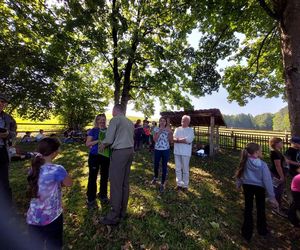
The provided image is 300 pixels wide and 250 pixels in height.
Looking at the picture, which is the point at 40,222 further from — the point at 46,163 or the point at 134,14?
the point at 134,14

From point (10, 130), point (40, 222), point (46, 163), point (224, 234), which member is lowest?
point (224, 234)

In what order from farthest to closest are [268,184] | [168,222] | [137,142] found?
1. [137,142]
2. [168,222]
3. [268,184]

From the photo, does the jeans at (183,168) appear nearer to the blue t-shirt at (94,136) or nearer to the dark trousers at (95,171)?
the dark trousers at (95,171)

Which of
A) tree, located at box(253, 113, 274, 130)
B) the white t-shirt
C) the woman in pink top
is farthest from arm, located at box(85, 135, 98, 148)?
tree, located at box(253, 113, 274, 130)

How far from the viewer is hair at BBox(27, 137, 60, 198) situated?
8.09 ft

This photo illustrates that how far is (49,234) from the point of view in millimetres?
2572

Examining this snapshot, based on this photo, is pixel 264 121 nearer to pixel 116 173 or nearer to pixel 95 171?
pixel 95 171

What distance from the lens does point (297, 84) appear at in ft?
16.2

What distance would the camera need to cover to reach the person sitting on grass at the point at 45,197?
249 cm

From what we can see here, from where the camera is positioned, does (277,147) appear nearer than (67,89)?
Yes

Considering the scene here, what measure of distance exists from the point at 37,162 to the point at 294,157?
5.53 m

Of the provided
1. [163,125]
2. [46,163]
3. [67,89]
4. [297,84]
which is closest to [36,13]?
[163,125]

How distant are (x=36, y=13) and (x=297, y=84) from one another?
1062 cm

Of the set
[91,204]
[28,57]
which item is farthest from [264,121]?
[91,204]
